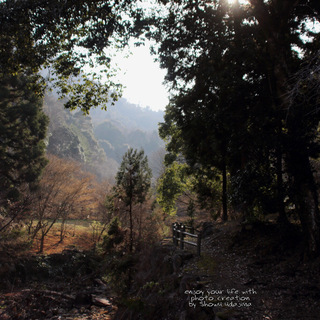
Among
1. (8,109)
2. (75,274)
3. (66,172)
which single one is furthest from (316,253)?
(66,172)

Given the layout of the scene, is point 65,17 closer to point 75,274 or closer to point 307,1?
point 307,1

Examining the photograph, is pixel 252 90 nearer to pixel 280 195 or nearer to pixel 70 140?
pixel 280 195

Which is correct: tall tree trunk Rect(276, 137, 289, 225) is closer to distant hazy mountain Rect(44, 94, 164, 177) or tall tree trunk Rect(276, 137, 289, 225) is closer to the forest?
the forest

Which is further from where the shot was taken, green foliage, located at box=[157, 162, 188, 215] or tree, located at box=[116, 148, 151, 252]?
green foliage, located at box=[157, 162, 188, 215]

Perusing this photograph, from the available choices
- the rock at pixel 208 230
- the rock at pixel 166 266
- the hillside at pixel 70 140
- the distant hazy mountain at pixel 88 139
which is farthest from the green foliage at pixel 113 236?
the hillside at pixel 70 140

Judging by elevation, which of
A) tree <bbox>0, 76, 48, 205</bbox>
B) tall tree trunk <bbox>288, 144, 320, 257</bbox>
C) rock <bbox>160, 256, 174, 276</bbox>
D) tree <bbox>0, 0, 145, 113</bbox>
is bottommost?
rock <bbox>160, 256, 174, 276</bbox>

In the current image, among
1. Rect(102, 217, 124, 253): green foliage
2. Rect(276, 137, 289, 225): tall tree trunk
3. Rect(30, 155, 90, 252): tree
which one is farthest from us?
Rect(30, 155, 90, 252): tree

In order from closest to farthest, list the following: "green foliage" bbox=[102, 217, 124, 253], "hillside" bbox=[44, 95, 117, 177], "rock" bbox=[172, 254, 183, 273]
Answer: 1. "rock" bbox=[172, 254, 183, 273]
2. "green foliage" bbox=[102, 217, 124, 253]
3. "hillside" bbox=[44, 95, 117, 177]

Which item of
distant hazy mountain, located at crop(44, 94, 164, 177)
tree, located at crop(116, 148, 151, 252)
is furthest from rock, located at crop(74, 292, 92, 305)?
distant hazy mountain, located at crop(44, 94, 164, 177)

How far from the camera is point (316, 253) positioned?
6.29 meters

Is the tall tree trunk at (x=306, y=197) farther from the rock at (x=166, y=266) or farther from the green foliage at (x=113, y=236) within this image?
the green foliage at (x=113, y=236)

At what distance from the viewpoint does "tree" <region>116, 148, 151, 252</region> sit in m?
21.3

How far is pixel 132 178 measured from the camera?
21.5m

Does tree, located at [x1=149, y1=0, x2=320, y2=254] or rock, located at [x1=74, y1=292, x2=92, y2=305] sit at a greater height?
tree, located at [x1=149, y1=0, x2=320, y2=254]
